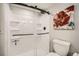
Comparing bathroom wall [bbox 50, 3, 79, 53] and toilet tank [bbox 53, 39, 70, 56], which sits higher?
bathroom wall [bbox 50, 3, 79, 53]

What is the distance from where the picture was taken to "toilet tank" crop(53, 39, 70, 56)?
147 cm

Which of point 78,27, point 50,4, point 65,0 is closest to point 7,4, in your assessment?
point 50,4

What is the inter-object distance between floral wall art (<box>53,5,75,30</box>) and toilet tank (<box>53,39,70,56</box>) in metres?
0.15

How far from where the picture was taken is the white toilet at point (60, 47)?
1.47 metres

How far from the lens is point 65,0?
1474 mm

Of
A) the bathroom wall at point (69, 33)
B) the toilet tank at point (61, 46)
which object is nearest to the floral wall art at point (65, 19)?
the bathroom wall at point (69, 33)

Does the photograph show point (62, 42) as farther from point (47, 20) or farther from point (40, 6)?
point (40, 6)

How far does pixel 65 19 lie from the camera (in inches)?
58.2

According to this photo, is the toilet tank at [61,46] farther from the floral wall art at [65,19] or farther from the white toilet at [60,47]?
the floral wall art at [65,19]

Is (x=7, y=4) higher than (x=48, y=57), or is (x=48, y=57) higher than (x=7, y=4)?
(x=7, y=4)

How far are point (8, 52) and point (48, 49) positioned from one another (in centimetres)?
42

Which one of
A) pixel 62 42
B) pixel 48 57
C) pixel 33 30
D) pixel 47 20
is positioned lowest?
pixel 48 57

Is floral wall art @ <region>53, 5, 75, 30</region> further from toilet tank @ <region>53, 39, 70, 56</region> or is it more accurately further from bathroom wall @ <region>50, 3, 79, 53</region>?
toilet tank @ <region>53, 39, 70, 56</region>

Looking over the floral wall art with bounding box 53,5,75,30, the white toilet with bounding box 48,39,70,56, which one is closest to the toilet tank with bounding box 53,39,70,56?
the white toilet with bounding box 48,39,70,56
